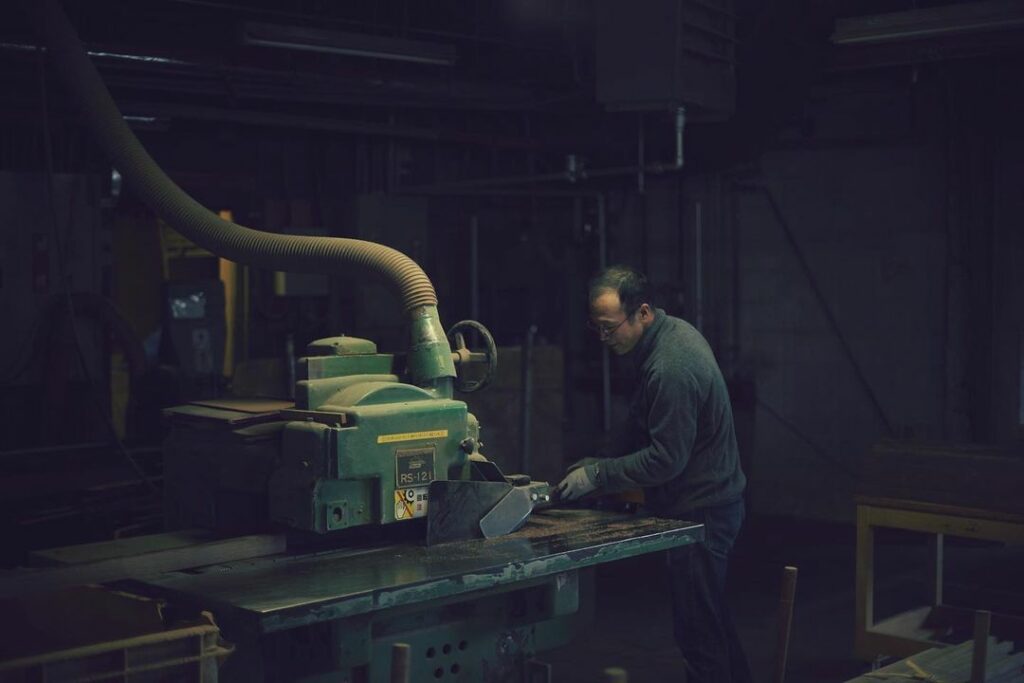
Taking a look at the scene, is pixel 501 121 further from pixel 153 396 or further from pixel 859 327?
pixel 153 396

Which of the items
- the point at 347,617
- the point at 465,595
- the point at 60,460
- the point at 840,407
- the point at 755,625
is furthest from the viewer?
the point at 840,407

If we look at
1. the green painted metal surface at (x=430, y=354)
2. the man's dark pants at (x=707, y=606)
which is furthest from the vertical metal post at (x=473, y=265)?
the green painted metal surface at (x=430, y=354)

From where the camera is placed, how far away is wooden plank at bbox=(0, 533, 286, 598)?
107 inches

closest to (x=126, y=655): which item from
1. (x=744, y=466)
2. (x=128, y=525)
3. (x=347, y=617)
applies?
(x=347, y=617)

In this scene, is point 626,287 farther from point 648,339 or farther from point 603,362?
point 603,362

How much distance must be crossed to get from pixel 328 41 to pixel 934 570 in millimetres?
3472

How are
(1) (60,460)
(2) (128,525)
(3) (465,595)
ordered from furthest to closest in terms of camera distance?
(1) (60,460)
(2) (128,525)
(3) (465,595)

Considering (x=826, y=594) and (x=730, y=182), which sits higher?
(x=730, y=182)

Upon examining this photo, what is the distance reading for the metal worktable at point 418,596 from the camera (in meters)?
2.77

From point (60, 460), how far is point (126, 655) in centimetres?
252

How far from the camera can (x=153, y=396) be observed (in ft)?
19.6

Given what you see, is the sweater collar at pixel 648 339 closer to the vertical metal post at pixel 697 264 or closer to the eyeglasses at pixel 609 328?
the eyeglasses at pixel 609 328

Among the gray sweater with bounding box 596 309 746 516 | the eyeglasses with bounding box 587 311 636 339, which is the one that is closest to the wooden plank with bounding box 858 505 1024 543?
the gray sweater with bounding box 596 309 746 516

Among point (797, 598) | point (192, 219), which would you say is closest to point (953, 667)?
point (797, 598)
